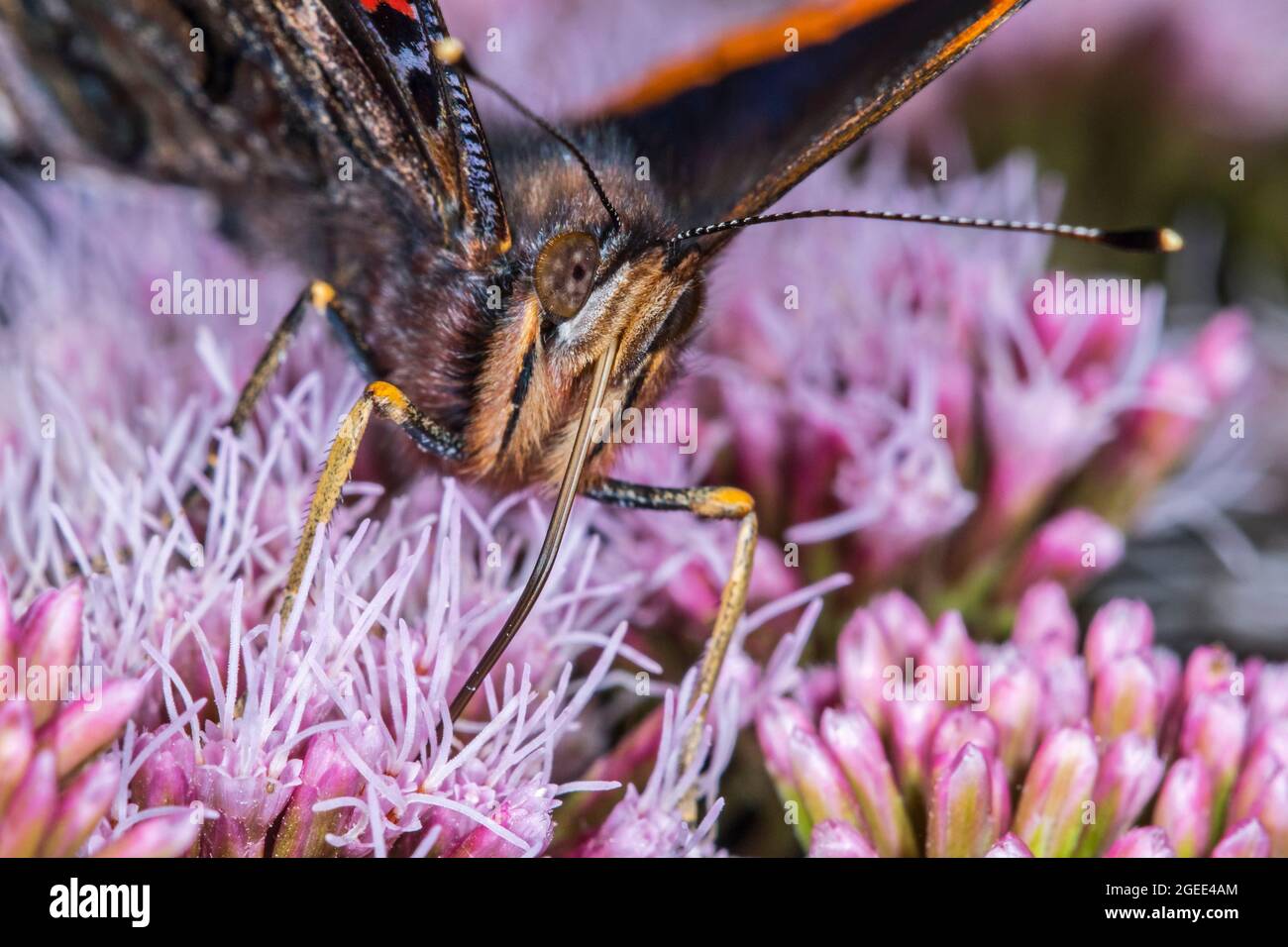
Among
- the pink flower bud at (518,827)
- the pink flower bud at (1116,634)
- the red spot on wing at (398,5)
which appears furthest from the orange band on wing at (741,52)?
the pink flower bud at (518,827)

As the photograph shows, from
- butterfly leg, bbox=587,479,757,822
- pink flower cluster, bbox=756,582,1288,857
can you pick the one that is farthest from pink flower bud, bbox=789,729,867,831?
butterfly leg, bbox=587,479,757,822

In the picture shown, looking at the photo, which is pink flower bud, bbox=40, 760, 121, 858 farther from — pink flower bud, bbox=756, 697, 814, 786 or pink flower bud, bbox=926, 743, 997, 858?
pink flower bud, bbox=926, 743, 997, 858

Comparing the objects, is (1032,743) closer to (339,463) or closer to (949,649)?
(949,649)

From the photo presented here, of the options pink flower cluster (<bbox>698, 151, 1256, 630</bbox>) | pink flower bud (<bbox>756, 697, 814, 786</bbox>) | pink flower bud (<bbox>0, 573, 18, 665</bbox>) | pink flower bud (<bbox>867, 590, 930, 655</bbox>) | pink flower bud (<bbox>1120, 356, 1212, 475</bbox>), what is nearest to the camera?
pink flower bud (<bbox>0, 573, 18, 665</bbox>)

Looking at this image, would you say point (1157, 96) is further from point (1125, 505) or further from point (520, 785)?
point (520, 785)
